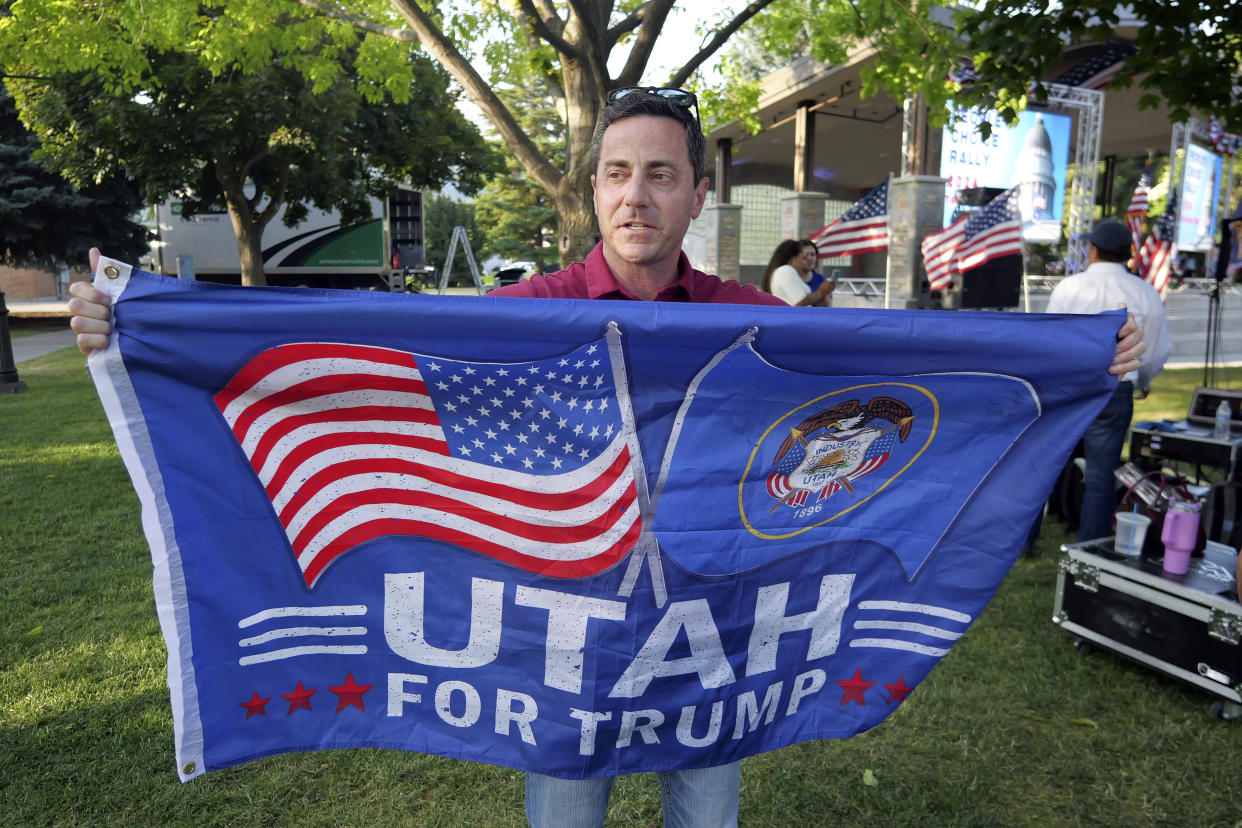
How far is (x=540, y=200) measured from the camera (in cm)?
4819

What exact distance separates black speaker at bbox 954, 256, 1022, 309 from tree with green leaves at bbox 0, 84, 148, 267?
18.2 meters

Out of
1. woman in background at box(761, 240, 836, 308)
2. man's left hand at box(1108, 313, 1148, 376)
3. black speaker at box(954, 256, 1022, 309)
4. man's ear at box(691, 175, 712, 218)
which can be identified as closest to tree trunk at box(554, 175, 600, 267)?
woman in background at box(761, 240, 836, 308)

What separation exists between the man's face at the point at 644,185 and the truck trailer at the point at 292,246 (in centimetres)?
1918

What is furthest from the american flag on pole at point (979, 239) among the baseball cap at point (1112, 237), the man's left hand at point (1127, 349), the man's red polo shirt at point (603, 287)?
the man's red polo shirt at point (603, 287)

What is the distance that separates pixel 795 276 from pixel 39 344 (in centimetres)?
1744

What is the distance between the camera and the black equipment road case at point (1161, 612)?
12.2ft

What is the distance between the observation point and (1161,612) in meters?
3.99

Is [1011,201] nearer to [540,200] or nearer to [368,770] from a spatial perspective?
[368,770]

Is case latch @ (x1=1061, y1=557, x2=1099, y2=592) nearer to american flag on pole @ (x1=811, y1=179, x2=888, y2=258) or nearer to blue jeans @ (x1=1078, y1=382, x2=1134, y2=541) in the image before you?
blue jeans @ (x1=1078, y1=382, x2=1134, y2=541)

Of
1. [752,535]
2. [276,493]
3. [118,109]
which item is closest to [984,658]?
[752,535]

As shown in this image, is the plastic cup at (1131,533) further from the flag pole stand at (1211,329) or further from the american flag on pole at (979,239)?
the american flag on pole at (979,239)

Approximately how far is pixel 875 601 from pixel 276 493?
→ 1467mm

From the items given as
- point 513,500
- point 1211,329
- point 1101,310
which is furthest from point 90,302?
point 1211,329

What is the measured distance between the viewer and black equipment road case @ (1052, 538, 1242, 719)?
3.71 meters
